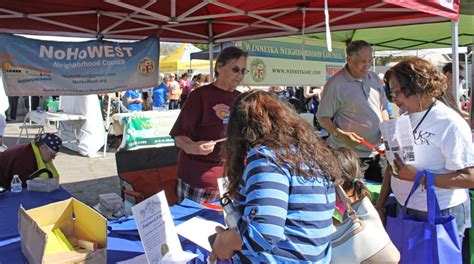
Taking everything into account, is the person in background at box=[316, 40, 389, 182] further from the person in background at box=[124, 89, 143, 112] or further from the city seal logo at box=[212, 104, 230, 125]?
the person in background at box=[124, 89, 143, 112]

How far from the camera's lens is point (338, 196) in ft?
5.19

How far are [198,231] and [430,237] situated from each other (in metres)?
0.98

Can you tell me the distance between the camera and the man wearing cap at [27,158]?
3.07 metres

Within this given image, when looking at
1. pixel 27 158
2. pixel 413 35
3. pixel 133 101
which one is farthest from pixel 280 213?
pixel 133 101

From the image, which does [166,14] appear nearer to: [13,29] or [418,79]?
[13,29]

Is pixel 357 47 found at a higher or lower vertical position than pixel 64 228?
higher

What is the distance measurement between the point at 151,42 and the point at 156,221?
287 cm

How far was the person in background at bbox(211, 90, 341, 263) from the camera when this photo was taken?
3.60 ft

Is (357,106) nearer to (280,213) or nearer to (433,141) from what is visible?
(433,141)

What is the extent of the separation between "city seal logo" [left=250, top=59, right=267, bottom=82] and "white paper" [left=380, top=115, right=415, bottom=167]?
2438mm

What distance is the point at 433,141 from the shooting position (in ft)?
5.87

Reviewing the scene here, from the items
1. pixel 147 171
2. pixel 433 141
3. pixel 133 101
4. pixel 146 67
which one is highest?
pixel 146 67

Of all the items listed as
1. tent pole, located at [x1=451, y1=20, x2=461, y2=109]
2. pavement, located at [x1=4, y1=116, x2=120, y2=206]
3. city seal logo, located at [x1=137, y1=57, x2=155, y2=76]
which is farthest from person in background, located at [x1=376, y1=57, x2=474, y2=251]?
pavement, located at [x1=4, y1=116, x2=120, y2=206]

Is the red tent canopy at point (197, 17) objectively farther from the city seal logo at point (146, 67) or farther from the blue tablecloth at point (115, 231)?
the blue tablecloth at point (115, 231)
